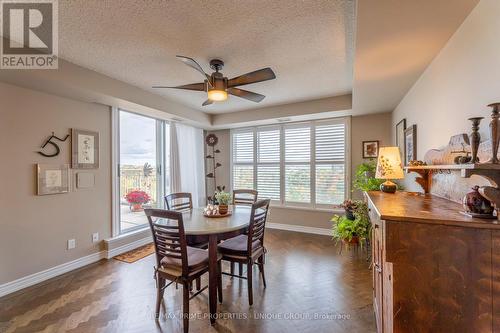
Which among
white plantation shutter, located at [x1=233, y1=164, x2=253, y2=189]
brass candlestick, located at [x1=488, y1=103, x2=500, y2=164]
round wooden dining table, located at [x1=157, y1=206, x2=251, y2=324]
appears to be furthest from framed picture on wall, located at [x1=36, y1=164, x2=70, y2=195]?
brass candlestick, located at [x1=488, y1=103, x2=500, y2=164]

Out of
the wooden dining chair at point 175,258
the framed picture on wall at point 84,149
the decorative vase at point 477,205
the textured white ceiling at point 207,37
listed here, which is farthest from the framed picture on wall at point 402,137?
the framed picture on wall at point 84,149

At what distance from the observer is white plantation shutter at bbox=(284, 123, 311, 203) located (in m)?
4.81

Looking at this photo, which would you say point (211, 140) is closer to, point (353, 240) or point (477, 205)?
point (353, 240)

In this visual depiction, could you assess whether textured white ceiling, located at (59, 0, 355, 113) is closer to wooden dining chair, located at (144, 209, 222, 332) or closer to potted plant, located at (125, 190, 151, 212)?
wooden dining chair, located at (144, 209, 222, 332)

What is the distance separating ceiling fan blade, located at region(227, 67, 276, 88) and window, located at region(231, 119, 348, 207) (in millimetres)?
2763

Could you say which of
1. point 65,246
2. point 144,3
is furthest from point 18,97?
point 144,3

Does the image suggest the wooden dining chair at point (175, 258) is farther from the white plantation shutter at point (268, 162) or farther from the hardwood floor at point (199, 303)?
the white plantation shutter at point (268, 162)

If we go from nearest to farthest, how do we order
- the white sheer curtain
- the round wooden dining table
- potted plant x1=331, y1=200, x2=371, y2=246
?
the round wooden dining table → potted plant x1=331, y1=200, x2=371, y2=246 → the white sheer curtain

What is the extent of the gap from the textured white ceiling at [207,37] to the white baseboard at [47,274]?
102 inches

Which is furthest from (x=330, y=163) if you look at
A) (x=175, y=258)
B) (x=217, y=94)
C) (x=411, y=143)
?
(x=175, y=258)

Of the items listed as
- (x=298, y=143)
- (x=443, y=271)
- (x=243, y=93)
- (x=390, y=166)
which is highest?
(x=243, y=93)

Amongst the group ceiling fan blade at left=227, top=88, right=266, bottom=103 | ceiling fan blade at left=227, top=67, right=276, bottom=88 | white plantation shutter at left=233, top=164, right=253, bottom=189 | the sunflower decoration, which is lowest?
white plantation shutter at left=233, top=164, right=253, bottom=189
